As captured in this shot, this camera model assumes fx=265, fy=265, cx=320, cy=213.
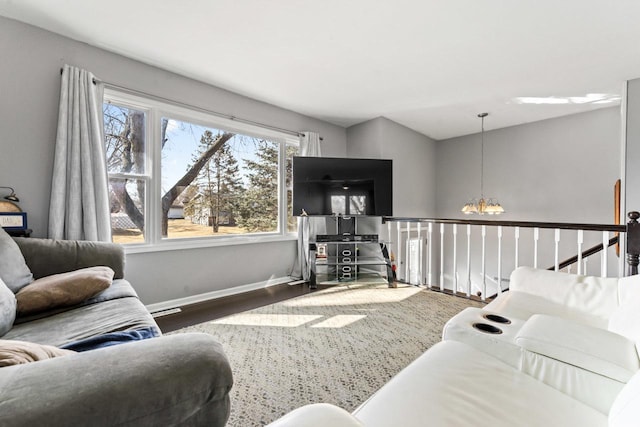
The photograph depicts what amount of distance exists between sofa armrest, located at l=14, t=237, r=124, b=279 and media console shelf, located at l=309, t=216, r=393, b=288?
2047 mm

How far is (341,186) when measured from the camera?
3.63 meters

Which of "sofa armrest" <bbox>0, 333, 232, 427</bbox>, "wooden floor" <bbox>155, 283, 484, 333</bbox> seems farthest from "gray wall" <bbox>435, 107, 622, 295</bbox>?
"sofa armrest" <bbox>0, 333, 232, 427</bbox>

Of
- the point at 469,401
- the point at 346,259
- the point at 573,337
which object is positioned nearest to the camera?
the point at 469,401

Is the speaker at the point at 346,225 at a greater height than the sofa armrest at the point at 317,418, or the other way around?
the speaker at the point at 346,225

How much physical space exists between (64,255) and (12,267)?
36cm

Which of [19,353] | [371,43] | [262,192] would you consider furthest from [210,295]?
[371,43]

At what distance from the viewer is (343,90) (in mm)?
3145

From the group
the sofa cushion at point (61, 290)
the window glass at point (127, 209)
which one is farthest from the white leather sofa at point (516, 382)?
the window glass at point (127, 209)

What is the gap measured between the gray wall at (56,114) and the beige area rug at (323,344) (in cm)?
77

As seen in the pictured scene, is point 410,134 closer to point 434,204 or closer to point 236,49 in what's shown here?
point 434,204

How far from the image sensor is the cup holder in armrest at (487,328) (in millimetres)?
1075

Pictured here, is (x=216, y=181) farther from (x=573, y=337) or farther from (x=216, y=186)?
(x=573, y=337)

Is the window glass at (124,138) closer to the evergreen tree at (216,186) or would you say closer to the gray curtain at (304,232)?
the evergreen tree at (216,186)

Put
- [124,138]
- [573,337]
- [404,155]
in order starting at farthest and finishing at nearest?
[404,155] → [124,138] → [573,337]
